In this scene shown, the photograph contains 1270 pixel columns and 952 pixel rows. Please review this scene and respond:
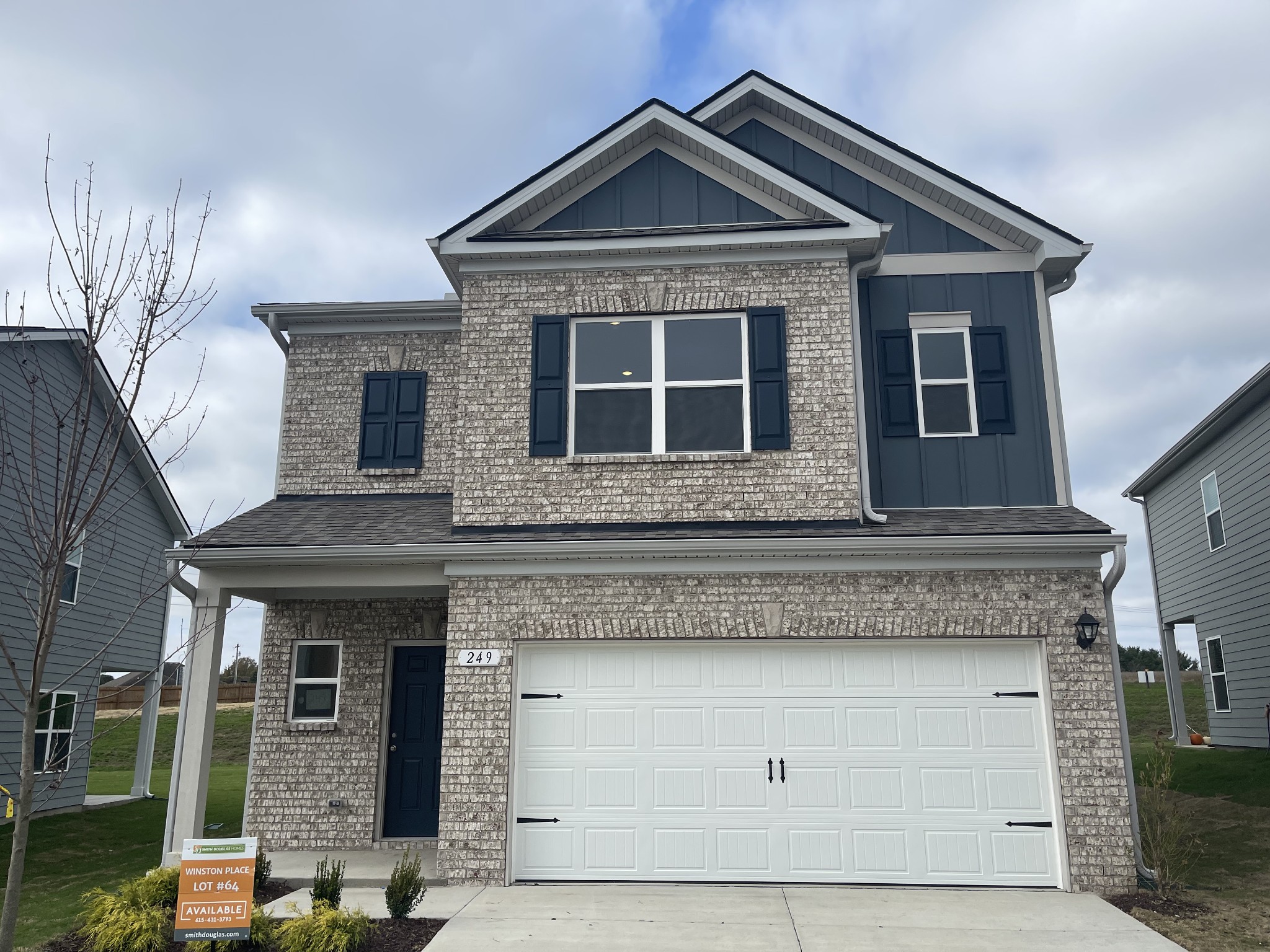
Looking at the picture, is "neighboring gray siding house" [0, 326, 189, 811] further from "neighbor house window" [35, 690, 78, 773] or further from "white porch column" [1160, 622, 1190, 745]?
"white porch column" [1160, 622, 1190, 745]

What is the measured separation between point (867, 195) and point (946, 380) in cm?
250

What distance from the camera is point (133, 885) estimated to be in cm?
731

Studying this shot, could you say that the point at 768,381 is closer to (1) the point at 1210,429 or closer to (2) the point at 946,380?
(2) the point at 946,380

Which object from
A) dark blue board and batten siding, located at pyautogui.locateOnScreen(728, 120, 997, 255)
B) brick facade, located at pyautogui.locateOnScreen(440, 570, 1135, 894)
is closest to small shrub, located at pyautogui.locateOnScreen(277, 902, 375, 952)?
brick facade, located at pyautogui.locateOnScreen(440, 570, 1135, 894)

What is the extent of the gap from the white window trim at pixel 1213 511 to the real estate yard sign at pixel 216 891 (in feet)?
56.8

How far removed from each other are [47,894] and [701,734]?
6689 mm

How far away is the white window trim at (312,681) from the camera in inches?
433

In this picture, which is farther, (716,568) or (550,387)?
(550,387)

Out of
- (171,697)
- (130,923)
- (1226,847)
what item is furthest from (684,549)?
(171,697)

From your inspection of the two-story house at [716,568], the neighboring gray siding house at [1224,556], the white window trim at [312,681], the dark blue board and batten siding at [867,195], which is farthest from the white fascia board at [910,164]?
the white window trim at [312,681]

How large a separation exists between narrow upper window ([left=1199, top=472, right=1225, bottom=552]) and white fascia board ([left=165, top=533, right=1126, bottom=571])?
10.9 meters

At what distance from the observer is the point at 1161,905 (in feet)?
26.2

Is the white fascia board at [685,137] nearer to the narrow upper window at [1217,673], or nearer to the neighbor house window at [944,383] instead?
the neighbor house window at [944,383]

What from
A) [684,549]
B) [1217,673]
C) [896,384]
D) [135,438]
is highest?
[135,438]
